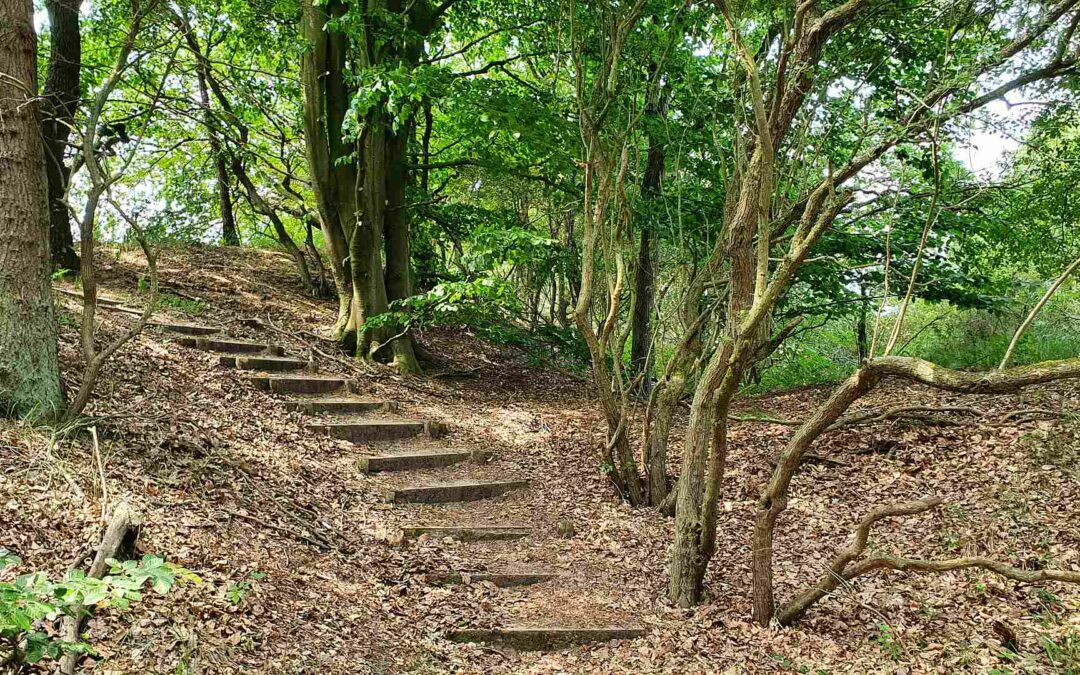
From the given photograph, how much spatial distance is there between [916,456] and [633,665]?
3.95 metres

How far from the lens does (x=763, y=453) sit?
724 centimetres

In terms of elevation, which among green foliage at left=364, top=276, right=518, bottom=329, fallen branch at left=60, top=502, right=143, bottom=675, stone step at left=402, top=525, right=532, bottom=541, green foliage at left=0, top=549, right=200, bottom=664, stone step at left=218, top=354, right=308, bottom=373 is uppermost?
green foliage at left=364, top=276, right=518, bottom=329

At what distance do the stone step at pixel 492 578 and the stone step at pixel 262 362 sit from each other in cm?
413

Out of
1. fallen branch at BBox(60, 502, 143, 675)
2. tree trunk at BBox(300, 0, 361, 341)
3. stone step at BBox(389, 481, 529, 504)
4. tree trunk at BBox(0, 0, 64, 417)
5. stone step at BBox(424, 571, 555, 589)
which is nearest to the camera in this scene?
fallen branch at BBox(60, 502, 143, 675)

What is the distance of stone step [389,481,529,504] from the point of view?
6.33 m

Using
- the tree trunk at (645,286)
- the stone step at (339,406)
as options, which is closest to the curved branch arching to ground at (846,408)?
the stone step at (339,406)

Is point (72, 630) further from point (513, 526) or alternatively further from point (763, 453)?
point (763, 453)

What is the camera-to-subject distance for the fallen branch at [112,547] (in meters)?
2.86

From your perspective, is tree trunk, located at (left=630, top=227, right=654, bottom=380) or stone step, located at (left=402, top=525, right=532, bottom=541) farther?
tree trunk, located at (left=630, top=227, right=654, bottom=380)

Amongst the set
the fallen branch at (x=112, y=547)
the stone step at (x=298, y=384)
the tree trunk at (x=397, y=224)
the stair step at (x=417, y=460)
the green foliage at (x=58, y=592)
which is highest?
the tree trunk at (x=397, y=224)

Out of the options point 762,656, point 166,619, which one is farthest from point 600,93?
point 166,619

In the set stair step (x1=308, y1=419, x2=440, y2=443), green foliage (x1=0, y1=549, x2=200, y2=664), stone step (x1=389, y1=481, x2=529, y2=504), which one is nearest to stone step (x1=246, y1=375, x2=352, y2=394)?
stair step (x1=308, y1=419, x2=440, y2=443)

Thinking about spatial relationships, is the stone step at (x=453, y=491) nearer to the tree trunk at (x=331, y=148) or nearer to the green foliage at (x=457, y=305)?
the green foliage at (x=457, y=305)

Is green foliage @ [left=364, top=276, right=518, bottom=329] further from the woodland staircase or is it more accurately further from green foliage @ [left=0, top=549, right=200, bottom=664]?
green foliage @ [left=0, top=549, right=200, bottom=664]
